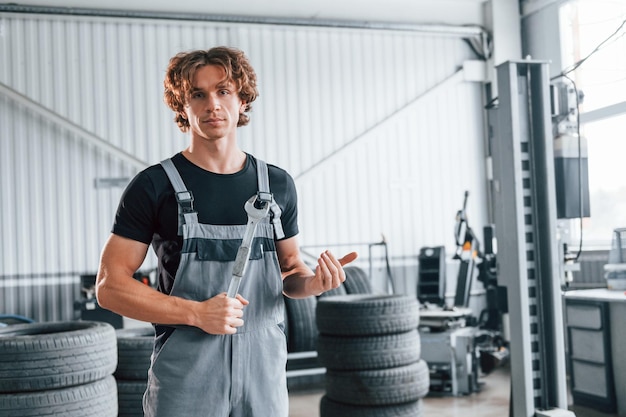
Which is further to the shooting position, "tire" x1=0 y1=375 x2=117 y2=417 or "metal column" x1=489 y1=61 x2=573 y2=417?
"metal column" x1=489 y1=61 x2=573 y2=417

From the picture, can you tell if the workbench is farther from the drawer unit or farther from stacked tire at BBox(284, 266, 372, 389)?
stacked tire at BBox(284, 266, 372, 389)

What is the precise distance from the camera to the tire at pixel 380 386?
3.88 m

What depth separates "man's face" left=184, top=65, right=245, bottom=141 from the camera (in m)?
1.67

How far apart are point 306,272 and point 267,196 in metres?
0.27

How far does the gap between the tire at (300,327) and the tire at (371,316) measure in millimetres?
1412

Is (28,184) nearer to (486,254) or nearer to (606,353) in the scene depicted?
(486,254)

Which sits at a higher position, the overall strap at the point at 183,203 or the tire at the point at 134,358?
the overall strap at the point at 183,203

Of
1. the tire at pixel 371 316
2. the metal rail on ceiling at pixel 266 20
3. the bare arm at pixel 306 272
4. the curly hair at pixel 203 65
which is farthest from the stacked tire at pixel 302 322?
the curly hair at pixel 203 65

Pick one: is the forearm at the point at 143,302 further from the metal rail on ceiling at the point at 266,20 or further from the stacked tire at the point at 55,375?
the metal rail on ceiling at the point at 266,20

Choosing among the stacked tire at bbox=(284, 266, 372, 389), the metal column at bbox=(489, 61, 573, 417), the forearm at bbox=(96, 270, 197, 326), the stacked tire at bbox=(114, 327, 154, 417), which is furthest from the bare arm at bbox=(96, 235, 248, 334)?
the stacked tire at bbox=(284, 266, 372, 389)

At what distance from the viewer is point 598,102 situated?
5762mm

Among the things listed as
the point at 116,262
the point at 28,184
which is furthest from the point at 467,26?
the point at 116,262

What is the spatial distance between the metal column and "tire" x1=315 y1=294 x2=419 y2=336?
67cm

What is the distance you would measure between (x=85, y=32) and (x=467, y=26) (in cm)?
379
